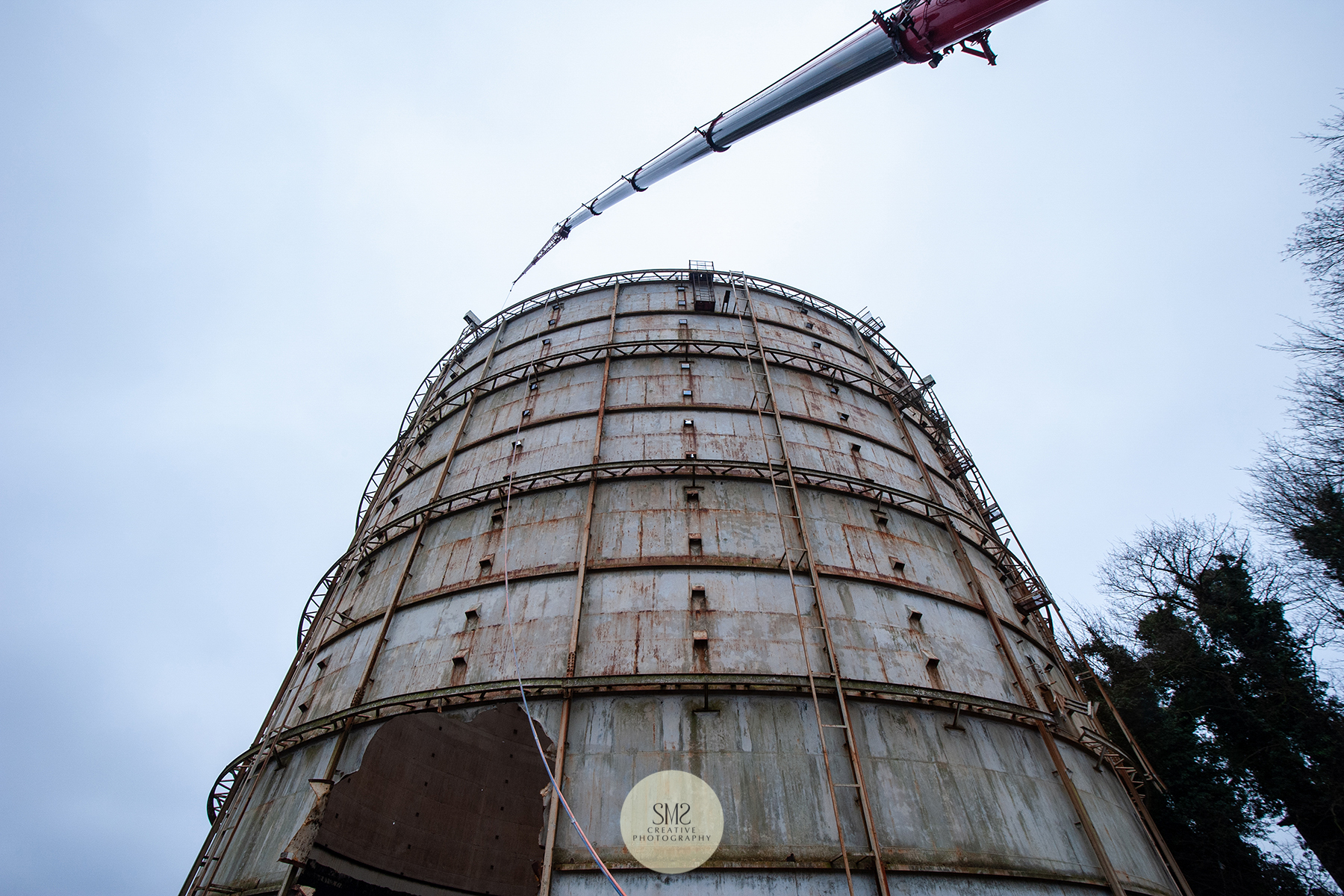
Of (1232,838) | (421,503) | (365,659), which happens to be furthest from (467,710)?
(1232,838)

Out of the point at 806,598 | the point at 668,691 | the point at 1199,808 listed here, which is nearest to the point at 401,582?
the point at 668,691

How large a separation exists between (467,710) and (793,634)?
14.0 feet

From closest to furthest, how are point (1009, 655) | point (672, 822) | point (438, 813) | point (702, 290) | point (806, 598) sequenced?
point (672, 822)
point (438, 813)
point (806, 598)
point (1009, 655)
point (702, 290)

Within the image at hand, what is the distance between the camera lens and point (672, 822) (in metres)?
6.95

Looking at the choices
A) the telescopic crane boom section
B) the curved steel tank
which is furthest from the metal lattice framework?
the telescopic crane boom section

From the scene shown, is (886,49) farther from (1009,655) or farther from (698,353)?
(1009,655)

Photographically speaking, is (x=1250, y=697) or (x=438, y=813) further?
(x=1250, y=697)

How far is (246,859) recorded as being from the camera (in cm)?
828

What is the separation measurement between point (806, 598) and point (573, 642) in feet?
10.7

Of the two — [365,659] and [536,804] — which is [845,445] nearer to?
[536,804]

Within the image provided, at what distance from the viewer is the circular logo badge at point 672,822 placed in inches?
266

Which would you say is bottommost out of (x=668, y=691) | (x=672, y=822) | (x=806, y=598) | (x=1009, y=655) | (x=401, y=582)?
(x=672, y=822)

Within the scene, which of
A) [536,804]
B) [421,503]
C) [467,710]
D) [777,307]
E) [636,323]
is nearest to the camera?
[536,804]

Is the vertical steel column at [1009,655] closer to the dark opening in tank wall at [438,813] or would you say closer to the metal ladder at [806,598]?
the metal ladder at [806,598]
